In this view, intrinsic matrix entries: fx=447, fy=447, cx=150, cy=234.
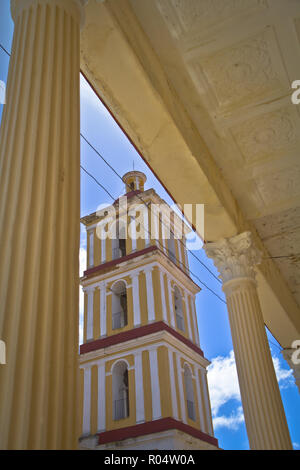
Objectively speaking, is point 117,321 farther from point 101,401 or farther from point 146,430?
point 146,430

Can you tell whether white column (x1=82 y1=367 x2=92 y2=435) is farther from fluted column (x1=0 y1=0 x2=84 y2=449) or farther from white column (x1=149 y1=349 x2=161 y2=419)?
fluted column (x1=0 y1=0 x2=84 y2=449)

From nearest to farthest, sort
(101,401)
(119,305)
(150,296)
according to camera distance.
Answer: (101,401) → (150,296) → (119,305)

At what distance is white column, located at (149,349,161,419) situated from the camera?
16.1 meters

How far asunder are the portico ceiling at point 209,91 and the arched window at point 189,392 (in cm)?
1333

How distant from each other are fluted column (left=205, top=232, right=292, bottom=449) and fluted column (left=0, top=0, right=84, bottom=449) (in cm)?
377

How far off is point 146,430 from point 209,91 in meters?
13.7

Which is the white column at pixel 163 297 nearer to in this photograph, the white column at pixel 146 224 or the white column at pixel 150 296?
the white column at pixel 150 296

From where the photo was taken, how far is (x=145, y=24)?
14.6 feet

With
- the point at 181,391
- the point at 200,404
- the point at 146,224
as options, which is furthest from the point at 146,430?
the point at 146,224

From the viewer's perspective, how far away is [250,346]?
5.39 meters

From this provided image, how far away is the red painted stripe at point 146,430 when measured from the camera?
51.1 ft

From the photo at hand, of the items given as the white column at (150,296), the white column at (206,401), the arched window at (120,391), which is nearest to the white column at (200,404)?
the white column at (206,401)

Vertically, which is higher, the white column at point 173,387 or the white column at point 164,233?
the white column at point 164,233
